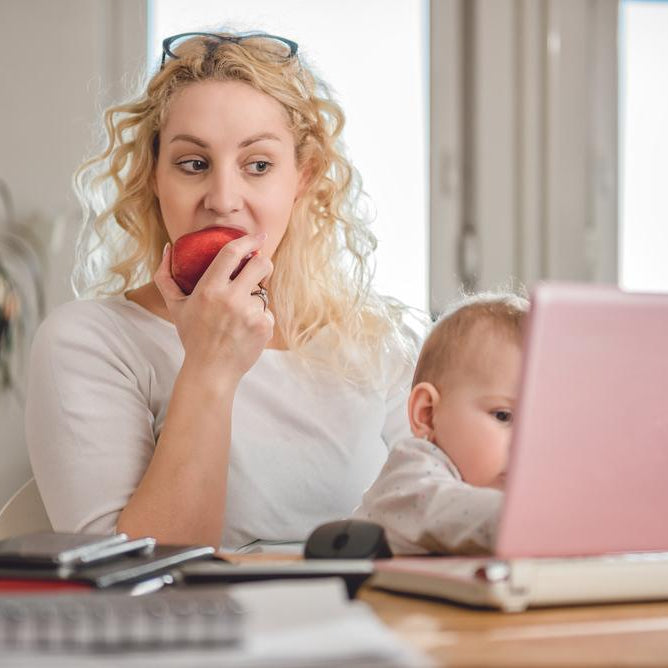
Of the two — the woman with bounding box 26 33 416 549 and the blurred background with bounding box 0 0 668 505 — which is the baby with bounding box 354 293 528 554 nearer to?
the woman with bounding box 26 33 416 549

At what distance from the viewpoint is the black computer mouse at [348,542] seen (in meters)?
0.98

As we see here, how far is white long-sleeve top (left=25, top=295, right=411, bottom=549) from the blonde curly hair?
0.26ft

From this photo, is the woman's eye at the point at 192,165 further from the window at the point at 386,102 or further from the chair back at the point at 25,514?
the window at the point at 386,102

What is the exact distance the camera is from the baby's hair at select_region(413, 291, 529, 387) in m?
1.27

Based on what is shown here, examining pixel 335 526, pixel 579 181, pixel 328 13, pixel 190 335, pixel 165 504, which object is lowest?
pixel 165 504

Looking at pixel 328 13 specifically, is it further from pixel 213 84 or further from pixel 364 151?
pixel 213 84

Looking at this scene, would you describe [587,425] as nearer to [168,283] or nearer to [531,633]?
[531,633]

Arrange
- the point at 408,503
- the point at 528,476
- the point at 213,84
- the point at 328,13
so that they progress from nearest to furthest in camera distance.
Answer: the point at 528,476 → the point at 408,503 → the point at 213,84 → the point at 328,13

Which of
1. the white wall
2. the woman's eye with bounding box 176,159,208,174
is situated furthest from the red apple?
the white wall

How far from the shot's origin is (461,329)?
1.29 metres

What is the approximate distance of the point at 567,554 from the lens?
0.84 m

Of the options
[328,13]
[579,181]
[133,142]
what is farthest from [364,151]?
[133,142]

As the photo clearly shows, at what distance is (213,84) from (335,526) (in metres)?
0.97

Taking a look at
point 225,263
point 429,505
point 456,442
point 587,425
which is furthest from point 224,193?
point 587,425
